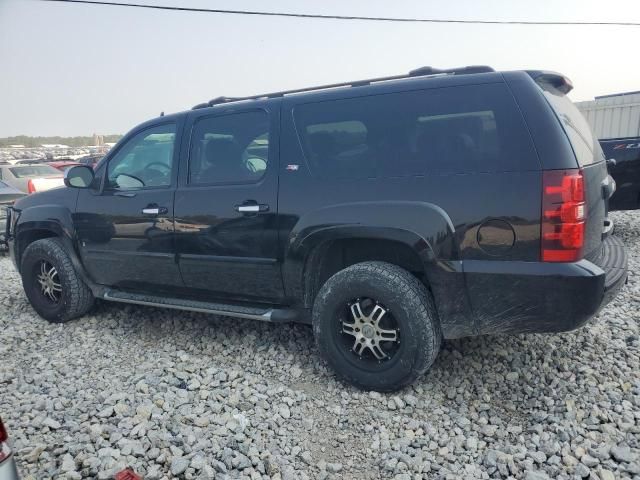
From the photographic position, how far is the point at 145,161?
4.18m

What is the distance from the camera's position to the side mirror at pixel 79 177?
166 inches

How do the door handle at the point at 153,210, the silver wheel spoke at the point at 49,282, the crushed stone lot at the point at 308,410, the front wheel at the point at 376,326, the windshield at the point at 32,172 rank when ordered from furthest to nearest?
1. the windshield at the point at 32,172
2. the silver wheel spoke at the point at 49,282
3. the door handle at the point at 153,210
4. the front wheel at the point at 376,326
5. the crushed stone lot at the point at 308,410

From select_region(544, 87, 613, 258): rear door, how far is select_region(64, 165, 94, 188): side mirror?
3639mm

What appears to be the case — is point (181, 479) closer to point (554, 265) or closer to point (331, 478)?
point (331, 478)

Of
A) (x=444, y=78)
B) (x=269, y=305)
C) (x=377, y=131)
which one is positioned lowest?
(x=269, y=305)

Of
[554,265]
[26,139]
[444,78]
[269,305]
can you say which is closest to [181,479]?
[269,305]

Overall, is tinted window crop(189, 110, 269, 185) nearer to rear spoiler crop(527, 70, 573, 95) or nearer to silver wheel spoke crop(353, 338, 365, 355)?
silver wheel spoke crop(353, 338, 365, 355)

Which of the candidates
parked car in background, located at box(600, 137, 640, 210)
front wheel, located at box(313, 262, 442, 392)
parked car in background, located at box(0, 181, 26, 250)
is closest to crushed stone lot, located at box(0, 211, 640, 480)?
front wheel, located at box(313, 262, 442, 392)

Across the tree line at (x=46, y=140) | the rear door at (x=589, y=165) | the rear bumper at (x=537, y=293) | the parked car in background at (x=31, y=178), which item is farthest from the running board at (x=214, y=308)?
the tree line at (x=46, y=140)

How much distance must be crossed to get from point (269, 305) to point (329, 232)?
842 millimetres

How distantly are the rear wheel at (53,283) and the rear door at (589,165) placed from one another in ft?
13.7

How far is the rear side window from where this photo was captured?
2.69m

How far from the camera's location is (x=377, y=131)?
309cm

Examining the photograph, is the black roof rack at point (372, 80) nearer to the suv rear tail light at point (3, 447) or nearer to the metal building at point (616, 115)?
the suv rear tail light at point (3, 447)
